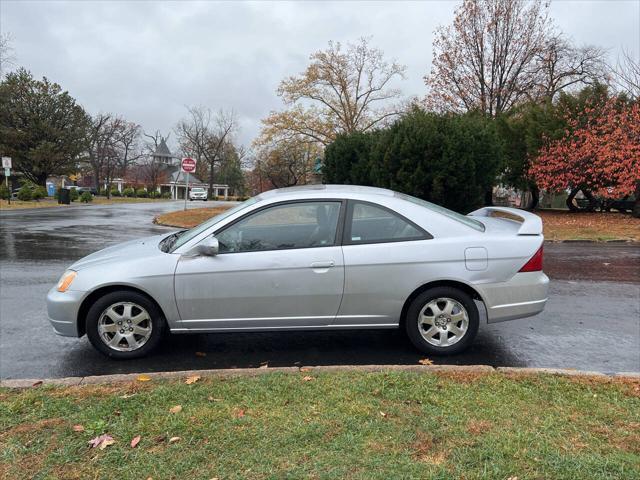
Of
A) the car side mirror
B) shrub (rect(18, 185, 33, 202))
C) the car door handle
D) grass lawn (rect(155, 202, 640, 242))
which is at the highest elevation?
shrub (rect(18, 185, 33, 202))

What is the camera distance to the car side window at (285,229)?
432 centimetres

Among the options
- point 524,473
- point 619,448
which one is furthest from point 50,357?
point 619,448

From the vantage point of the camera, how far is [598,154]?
18.9 metres

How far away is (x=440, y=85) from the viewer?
30.2m

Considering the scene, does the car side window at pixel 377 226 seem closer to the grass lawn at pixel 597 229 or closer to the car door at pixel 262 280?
the car door at pixel 262 280

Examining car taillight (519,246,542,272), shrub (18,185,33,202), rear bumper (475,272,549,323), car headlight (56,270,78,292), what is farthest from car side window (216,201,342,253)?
shrub (18,185,33,202)

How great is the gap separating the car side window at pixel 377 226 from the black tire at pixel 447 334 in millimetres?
553

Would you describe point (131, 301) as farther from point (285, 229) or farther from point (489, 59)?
point (489, 59)

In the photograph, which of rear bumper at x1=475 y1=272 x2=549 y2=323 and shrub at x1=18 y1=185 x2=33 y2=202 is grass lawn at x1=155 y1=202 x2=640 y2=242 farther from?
shrub at x1=18 y1=185 x2=33 y2=202

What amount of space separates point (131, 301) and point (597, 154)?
20240mm

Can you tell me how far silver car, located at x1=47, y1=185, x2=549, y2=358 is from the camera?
13.8 ft

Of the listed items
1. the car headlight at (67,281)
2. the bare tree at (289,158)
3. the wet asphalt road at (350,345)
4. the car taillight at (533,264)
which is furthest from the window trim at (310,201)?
the bare tree at (289,158)

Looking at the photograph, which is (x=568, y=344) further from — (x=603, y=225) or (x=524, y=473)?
(x=603, y=225)

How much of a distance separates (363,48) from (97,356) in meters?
36.9
